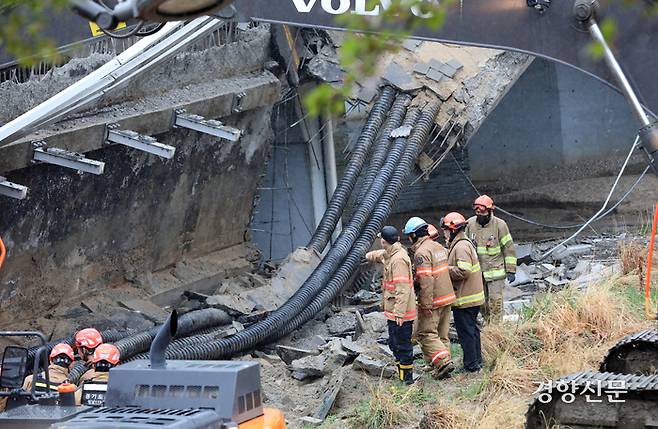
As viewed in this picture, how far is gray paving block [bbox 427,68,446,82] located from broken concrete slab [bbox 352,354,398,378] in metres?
6.35

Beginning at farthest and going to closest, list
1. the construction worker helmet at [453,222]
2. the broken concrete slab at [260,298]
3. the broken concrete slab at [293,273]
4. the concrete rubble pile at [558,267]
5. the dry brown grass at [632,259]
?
the broken concrete slab at [293,273] → the broken concrete slab at [260,298] → the concrete rubble pile at [558,267] → the dry brown grass at [632,259] → the construction worker helmet at [453,222]

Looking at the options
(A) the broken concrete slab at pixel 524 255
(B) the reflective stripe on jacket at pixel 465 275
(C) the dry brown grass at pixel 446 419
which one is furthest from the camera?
(A) the broken concrete slab at pixel 524 255

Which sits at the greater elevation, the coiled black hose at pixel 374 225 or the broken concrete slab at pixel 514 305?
the coiled black hose at pixel 374 225

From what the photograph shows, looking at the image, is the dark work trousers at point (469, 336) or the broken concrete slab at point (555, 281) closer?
the dark work trousers at point (469, 336)

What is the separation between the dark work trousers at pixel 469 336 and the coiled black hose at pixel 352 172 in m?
4.83

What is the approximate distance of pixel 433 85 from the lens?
16.9 metres

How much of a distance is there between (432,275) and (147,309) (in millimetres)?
4727

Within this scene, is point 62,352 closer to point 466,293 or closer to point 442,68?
point 466,293

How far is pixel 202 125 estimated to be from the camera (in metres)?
14.6

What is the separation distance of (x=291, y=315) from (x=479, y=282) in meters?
3.20

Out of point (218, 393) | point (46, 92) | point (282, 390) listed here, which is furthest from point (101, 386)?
point (46, 92)

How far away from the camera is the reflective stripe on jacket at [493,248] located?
494 inches

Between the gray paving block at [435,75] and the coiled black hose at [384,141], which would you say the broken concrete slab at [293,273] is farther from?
the gray paving block at [435,75]

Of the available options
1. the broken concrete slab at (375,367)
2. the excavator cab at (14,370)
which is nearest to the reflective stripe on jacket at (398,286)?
the broken concrete slab at (375,367)
